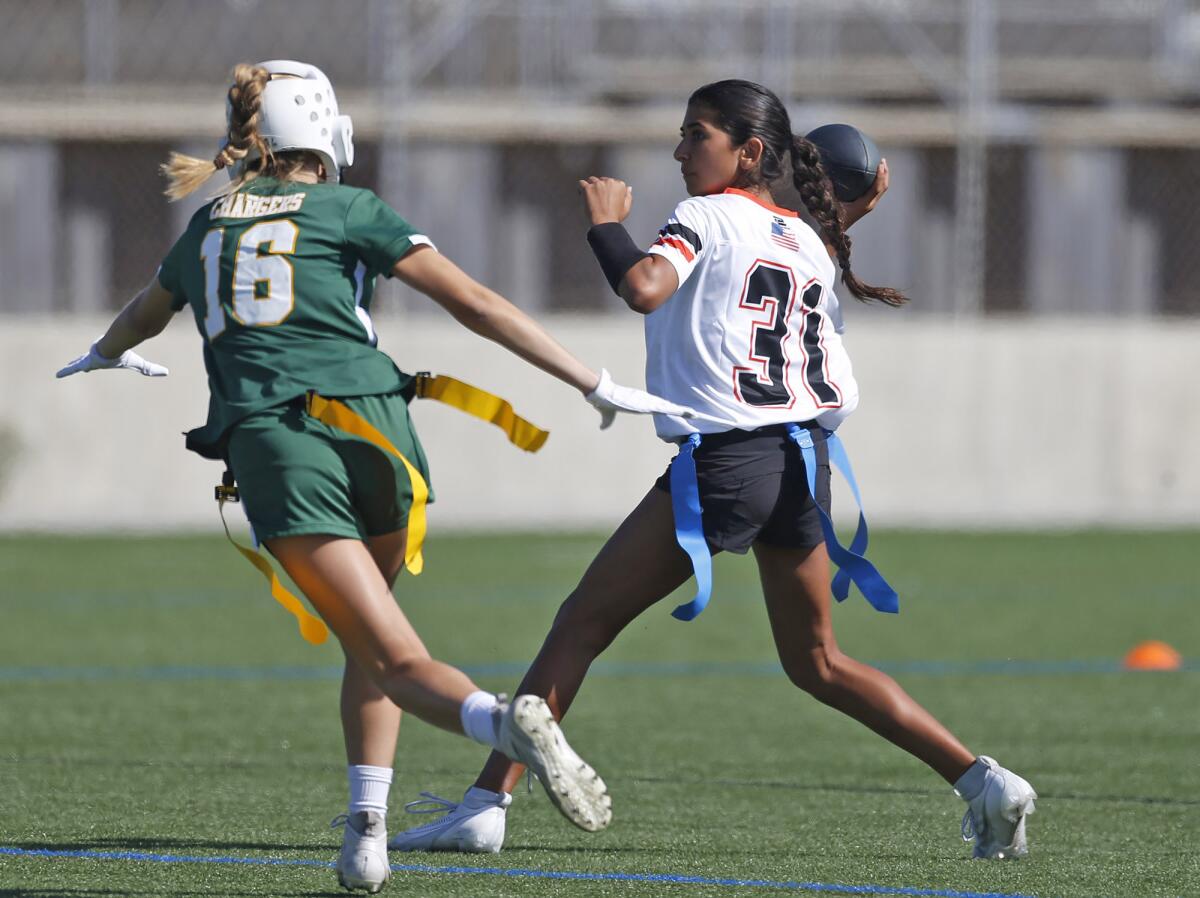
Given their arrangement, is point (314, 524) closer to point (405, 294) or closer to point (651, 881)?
point (651, 881)

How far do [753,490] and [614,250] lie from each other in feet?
2.38

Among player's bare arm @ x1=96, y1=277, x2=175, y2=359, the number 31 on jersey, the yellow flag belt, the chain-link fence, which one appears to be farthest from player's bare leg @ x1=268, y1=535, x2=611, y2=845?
the chain-link fence

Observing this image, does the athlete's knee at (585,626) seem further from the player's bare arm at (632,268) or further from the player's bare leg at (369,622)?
the player's bare leg at (369,622)

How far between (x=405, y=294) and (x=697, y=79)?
4206mm

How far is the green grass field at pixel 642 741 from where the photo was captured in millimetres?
5535

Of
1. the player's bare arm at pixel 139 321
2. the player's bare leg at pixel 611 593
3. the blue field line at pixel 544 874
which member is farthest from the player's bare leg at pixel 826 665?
the player's bare arm at pixel 139 321

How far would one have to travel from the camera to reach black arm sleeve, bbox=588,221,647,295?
213 inches

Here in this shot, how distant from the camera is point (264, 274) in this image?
16.0 feet

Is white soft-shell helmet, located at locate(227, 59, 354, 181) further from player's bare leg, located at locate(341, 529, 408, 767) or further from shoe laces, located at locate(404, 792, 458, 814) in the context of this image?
shoe laces, located at locate(404, 792, 458, 814)

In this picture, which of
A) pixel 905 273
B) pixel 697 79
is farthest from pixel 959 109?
pixel 697 79

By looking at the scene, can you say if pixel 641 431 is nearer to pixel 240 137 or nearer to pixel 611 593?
pixel 611 593

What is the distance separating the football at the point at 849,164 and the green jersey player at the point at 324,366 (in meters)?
1.52

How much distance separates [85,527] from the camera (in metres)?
18.2

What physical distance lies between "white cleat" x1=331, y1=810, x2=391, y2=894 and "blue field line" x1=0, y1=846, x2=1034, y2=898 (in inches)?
17.9
